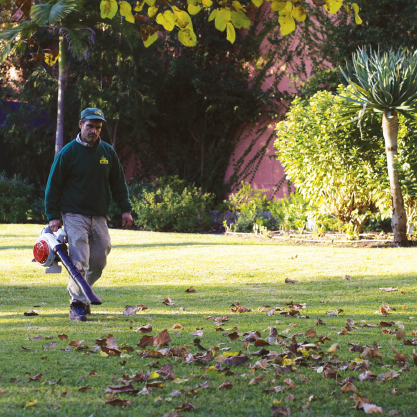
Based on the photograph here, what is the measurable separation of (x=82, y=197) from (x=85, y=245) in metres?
0.47

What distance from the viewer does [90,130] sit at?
589 centimetres

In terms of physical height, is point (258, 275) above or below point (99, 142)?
below

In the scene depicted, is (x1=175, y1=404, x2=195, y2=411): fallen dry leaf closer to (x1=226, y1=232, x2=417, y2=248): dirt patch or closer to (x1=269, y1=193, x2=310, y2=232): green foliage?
(x1=226, y1=232, x2=417, y2=248): dirt patch

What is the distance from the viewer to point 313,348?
4430 mm

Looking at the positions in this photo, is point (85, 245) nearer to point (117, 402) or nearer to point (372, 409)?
point (117, 402)

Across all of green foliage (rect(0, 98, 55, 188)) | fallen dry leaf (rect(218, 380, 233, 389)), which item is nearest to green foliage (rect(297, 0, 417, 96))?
green foliage (rect(0, 98, 55, 188))

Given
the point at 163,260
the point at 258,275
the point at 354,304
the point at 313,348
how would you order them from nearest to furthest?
1. the point at 313,348
2. the point at 354,304
3. the point at 258,275
4. the point at 163,260

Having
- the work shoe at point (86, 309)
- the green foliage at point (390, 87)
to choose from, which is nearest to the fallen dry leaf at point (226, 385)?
the work shoe at point (86, 309)

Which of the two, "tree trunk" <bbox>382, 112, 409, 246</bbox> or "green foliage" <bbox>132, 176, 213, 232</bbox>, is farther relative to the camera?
"green foliage" <bbox>132, 176, 213, 232</bbox>

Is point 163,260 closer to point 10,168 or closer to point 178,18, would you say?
point 178,18

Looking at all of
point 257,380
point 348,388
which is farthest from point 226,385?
point 348,388

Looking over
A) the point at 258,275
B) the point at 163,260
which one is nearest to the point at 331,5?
the point at 258,275

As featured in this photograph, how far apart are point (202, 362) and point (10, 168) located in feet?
62.5

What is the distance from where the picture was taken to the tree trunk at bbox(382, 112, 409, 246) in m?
11.8
